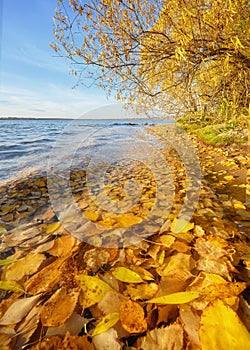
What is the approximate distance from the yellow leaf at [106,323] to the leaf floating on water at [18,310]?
1.10 ft

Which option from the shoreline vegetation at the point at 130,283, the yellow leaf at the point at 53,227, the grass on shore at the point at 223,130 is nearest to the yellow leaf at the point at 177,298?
the shoreline vegetation at the point at 130,283

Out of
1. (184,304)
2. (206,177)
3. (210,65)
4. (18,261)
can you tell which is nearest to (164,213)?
(184,304)

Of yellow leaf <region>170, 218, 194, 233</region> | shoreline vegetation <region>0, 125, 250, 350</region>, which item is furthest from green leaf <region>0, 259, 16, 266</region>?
yellow leaf <region>170, 218, 194, 233</region>

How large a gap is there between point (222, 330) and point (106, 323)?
413mm

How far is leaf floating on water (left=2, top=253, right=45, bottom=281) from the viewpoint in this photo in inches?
43.9

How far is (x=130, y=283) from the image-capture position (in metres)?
0.99

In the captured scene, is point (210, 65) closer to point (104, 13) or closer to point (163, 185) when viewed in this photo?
point (104, 13)

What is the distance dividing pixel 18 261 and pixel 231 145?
521 centimetres

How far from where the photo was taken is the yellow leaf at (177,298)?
824 mm

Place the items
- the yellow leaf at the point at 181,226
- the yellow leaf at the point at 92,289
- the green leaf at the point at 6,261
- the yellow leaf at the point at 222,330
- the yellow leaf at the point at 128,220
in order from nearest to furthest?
1. the yellow leaf at the point at 222,330
2. the yellow leaf at the point at 92,289
3. the green leaf at the point at 6,261
4. the yellow leaf at the point at 181,226
5. the yellow leaf at the point at 128,220

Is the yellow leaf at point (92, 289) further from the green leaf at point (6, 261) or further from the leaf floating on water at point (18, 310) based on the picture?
the green leaf at point (6, 261)

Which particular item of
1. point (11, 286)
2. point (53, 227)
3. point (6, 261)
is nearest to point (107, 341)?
point (11, 286)

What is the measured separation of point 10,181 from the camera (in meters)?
3.54

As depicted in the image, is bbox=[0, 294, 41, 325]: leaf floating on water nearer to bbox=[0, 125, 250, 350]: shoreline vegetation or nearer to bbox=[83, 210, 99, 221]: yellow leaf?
bbox=[0, 125, 250, 350]: shoreline vegetation
